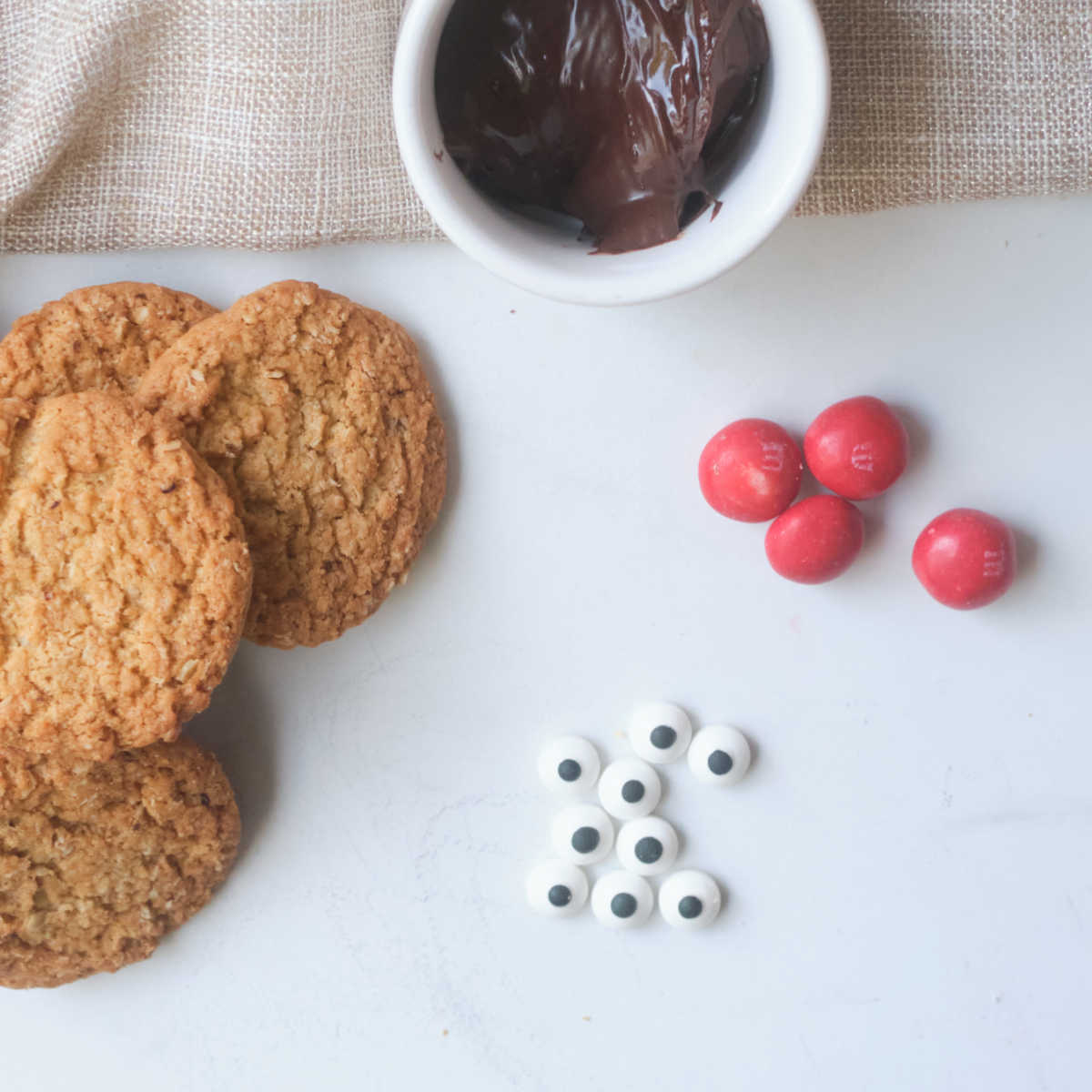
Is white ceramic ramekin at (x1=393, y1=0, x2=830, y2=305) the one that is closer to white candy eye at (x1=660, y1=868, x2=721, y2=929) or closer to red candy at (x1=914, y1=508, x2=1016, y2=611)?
red candy at (x1=914, y1=508, x2=1016, y2=611)

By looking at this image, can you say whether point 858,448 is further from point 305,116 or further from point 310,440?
point 305,116

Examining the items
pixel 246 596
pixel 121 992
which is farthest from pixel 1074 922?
pixel 121 992

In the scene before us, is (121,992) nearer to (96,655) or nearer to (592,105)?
(96,655)

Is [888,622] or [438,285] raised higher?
[438,285]

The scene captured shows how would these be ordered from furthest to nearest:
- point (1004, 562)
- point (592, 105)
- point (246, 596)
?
point (1004, 562)
point (246, 596)
point (592, 105)

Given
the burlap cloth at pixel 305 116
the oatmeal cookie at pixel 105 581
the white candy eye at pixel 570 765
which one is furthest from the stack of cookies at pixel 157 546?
the white candy eye at pixel 570 765

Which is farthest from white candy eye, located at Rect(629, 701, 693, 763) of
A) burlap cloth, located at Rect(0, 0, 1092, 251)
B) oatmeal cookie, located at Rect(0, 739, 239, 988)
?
burlap cloth, located at Rect(0, 0, 1092, 251)
